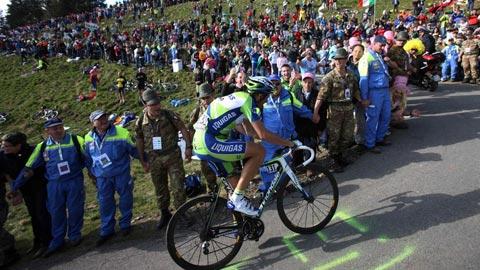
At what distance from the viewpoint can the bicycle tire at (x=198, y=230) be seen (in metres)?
4.48

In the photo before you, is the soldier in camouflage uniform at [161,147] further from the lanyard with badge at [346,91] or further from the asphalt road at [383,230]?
the lanyard with badge at [346,91]

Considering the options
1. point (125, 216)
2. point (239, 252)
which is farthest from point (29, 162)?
point (239, 252)

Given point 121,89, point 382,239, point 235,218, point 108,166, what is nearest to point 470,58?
point 382,239

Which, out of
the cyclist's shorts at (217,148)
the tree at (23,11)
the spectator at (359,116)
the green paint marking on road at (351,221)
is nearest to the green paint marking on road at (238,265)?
the cyclist's shorts at (217,148)

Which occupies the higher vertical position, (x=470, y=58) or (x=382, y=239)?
(x=470, y=58)

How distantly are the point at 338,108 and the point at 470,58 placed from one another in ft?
28.7

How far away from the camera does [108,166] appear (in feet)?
19.0

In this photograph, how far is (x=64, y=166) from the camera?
230 inches

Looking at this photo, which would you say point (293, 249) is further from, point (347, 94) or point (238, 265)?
point (347, 94)

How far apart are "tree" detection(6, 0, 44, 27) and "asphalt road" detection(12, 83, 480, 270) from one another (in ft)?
288

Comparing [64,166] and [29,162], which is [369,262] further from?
[29,162]

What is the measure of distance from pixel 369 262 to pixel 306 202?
116 cm

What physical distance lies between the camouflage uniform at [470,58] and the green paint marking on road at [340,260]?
11050 mm

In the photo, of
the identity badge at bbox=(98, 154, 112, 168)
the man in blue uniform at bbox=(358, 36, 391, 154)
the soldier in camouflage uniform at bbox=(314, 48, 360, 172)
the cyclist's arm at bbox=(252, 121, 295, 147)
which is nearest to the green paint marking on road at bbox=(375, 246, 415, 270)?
the cyclist's arm at bbox=(252, 121, 295, 147)
